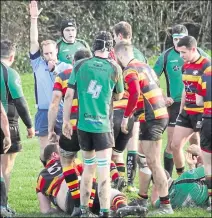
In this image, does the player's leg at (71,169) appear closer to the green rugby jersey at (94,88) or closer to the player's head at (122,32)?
the green rugby jersey at (94,88)

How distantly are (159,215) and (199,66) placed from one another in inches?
82.3

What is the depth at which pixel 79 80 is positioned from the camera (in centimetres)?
977

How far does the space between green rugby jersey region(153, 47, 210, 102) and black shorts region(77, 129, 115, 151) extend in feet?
11.4

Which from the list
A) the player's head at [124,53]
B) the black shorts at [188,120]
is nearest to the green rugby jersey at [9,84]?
the player's head at [124,53]

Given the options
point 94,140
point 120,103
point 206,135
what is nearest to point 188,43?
point 206,135

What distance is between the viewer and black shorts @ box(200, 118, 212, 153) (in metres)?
9.95

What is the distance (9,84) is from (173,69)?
3.68m

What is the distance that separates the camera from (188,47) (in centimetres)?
1065

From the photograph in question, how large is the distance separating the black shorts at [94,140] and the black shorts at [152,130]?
65 cm

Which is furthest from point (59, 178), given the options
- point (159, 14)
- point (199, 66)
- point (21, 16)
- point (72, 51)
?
point (159, 14)

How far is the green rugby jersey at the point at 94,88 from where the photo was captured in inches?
382

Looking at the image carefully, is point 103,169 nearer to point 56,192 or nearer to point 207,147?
point 56,192

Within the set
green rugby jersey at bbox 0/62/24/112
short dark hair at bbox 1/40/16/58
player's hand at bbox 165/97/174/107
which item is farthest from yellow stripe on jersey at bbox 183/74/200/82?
short dark hair at bbox 1/40/16/58

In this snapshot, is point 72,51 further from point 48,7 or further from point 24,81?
point 48,7
